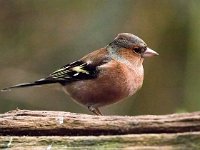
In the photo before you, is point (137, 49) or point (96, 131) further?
point (137, 49)

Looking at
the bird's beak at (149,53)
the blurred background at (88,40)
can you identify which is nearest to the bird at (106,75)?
the bird's beak at (149,53)

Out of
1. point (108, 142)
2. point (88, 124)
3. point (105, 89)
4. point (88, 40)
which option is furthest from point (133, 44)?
point (108, 142)

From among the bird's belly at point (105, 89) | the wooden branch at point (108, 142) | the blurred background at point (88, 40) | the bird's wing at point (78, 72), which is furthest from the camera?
the blurred background at point (88, 40)

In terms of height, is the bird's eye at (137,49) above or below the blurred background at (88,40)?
above

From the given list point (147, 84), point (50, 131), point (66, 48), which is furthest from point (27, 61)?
point (50, 131)

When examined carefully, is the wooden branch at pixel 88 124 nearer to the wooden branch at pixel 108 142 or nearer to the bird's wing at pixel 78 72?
the wooden branch at pixel 108 142

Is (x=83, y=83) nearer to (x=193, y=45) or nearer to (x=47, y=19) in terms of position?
(x=193, y=45)

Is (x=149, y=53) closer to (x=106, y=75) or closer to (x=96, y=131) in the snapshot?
(x=106, y=75)
